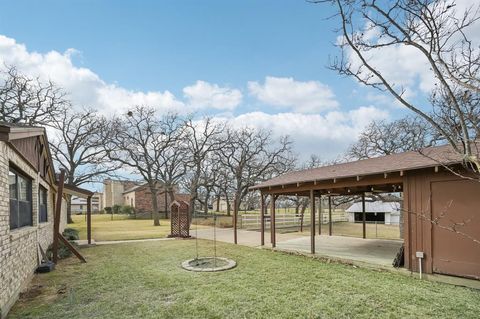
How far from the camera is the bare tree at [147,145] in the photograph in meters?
26.5

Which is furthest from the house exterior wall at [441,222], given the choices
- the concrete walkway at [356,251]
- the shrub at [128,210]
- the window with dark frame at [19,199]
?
the shrub at [128,210]

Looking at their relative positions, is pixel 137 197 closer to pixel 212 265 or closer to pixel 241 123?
pixel 241 123

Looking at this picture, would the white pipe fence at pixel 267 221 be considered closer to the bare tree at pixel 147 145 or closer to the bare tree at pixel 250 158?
the bare tree at pixel 250 158

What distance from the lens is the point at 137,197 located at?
39.3m

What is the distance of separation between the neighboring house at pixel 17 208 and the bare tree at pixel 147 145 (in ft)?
57.9

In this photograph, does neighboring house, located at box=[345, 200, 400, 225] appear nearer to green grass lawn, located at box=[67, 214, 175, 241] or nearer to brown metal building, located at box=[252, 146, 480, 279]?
green grass lawn, located at box=[67, 214, 175, 241]

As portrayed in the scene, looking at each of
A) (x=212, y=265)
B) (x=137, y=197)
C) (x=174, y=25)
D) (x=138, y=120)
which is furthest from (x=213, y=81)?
(x=137, y=197)

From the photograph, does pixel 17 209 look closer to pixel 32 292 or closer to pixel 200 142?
pixel 32 292

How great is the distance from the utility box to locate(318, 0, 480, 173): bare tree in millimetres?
13554

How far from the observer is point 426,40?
2.81 meters

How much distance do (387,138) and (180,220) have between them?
45.2 feet

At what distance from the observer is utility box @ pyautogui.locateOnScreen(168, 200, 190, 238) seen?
51.7 feet

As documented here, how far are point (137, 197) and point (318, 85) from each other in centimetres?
3531

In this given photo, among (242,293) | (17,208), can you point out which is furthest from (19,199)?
(242,293)
